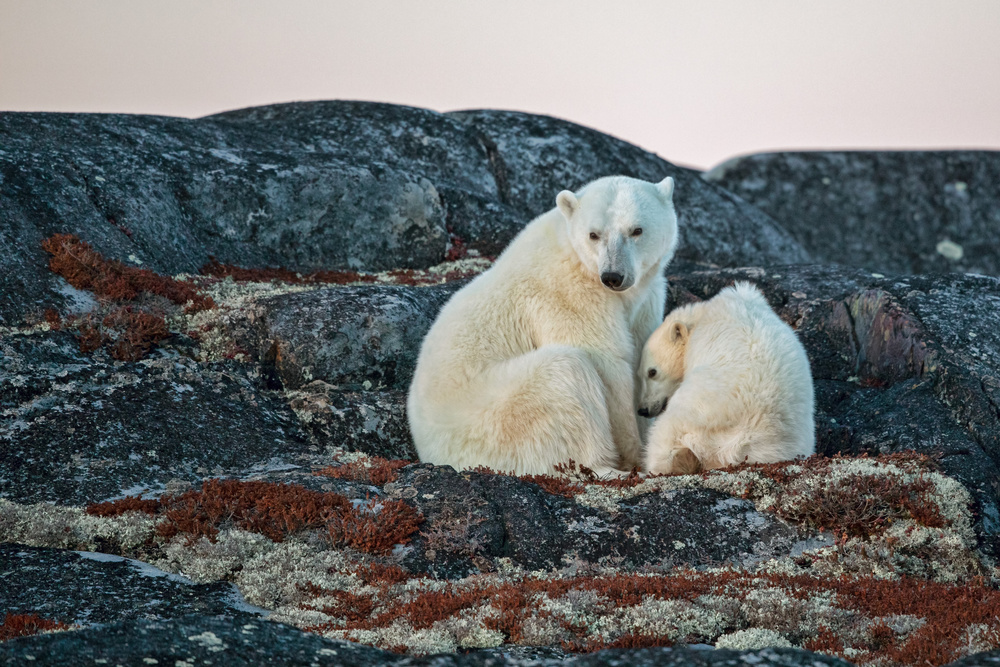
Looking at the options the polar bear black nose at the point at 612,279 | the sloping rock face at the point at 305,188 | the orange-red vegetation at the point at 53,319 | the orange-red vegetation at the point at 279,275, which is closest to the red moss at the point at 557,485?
the polar bear black nose at the point at 612,279

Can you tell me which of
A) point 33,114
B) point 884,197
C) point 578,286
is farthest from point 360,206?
point 884,197

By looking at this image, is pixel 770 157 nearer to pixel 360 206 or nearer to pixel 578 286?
pixel 360 206

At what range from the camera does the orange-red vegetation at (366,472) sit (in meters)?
7.98

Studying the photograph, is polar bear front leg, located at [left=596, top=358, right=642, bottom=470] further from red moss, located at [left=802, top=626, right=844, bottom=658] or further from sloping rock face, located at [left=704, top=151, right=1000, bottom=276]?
sloping rock face, located at [left=704, top=151, right=1000, bottom=276]

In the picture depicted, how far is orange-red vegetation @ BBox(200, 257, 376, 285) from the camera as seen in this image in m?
13.0

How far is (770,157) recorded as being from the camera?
24.9 meters

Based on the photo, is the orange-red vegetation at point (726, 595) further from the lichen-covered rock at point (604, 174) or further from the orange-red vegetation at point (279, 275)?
the lichen-covered rock at point (604, 174)

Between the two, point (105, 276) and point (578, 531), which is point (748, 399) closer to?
point (578, 531)

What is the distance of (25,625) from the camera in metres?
5.18

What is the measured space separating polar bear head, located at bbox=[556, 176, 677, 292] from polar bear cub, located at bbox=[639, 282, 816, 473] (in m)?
0.97

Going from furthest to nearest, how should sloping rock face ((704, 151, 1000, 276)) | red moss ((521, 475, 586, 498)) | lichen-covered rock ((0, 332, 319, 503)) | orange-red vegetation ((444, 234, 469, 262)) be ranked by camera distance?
1. sloping rock face ((704, 151, 1000, 276))
2. orange-red vegetation ((444, 234, 469, 262))
3. lichen-covered rock ((0, 332, 319, 503))
4. red moss ((521, 475, 586, 498))

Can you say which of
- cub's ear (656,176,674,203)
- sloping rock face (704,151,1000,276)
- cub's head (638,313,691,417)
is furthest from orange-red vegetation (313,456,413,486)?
sloping rock face (704,151,1000,276)

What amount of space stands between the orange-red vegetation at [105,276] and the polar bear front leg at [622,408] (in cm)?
526

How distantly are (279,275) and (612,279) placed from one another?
654 centimetres
